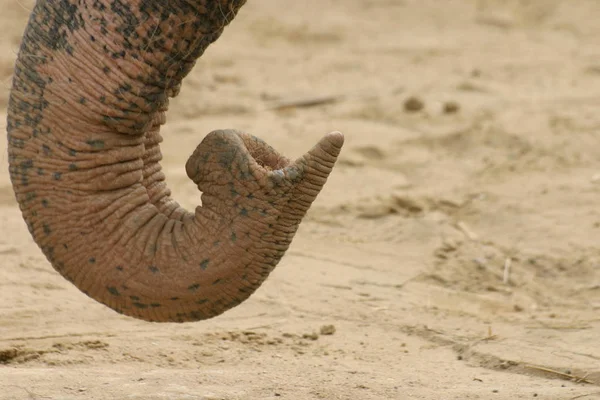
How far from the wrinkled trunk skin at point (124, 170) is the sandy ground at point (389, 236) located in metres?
0.57

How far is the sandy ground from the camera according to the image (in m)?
4.18

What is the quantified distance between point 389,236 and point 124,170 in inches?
111

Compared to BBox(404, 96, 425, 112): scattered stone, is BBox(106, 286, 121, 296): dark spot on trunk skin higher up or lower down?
lower down

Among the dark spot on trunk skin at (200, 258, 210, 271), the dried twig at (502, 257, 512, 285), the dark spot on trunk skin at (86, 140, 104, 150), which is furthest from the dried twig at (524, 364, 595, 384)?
the dark spot on trunk skin at (86, 140, 104, 150)

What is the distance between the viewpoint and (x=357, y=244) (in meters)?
5.96

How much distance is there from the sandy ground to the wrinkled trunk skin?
57cm

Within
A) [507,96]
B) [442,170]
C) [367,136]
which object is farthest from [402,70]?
[442,170]

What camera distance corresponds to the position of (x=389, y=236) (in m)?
6.07

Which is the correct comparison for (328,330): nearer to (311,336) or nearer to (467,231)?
(311,336)

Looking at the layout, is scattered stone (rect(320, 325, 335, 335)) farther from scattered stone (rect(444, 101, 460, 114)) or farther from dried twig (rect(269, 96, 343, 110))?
dried twig (rect(269, 96, 343, 110))

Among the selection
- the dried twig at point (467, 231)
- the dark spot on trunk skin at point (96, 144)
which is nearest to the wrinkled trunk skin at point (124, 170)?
the dark spot on trunk skin at point (96, 144)

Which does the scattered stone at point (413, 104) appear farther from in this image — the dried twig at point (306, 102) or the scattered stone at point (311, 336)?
the scattered stone at point (311, 336)

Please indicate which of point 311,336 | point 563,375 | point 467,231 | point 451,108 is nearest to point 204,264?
point 311,336

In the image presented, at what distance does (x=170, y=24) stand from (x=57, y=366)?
1483 millimetres
